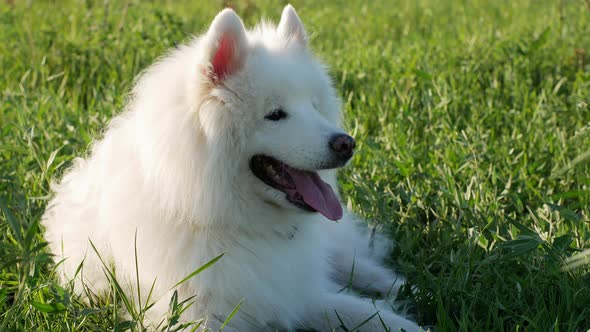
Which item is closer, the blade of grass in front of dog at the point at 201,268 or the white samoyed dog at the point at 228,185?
the blade of grass in front of dog at the point at 201,268

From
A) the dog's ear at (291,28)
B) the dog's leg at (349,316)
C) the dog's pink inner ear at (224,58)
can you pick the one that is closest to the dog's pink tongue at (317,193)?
the dog's leg at (349,316)

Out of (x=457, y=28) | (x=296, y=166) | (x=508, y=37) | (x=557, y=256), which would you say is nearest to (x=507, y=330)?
(x=557, y=256)

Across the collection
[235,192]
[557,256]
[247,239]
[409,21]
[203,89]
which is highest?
[203,89]

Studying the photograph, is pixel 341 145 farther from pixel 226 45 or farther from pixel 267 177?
pixel 226 45

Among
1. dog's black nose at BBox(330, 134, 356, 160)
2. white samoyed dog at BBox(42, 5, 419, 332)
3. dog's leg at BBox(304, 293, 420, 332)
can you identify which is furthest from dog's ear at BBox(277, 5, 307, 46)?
dog's leg at BBox(304, 293, 420, 332)

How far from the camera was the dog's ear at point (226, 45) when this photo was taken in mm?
2566

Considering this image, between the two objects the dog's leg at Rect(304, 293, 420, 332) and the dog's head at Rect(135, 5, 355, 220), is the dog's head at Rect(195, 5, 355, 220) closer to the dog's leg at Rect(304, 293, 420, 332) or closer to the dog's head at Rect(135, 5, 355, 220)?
the dog's head at Rect(135, 5, 355, 220)

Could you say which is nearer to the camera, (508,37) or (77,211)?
(77,211)

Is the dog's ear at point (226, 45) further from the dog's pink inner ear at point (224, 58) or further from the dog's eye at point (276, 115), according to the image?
the dog's eye at point (276, 115)

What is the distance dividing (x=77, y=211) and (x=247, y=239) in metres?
0.87

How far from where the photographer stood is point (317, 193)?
2.88 m

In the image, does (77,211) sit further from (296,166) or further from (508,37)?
(508,37)

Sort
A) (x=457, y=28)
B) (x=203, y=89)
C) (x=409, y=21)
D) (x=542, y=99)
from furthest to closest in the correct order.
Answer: (x=409, y=21)
(x=457, y=28)
(x=542, y=99)
(x=203, y=89)

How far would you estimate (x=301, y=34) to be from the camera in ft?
10.1
